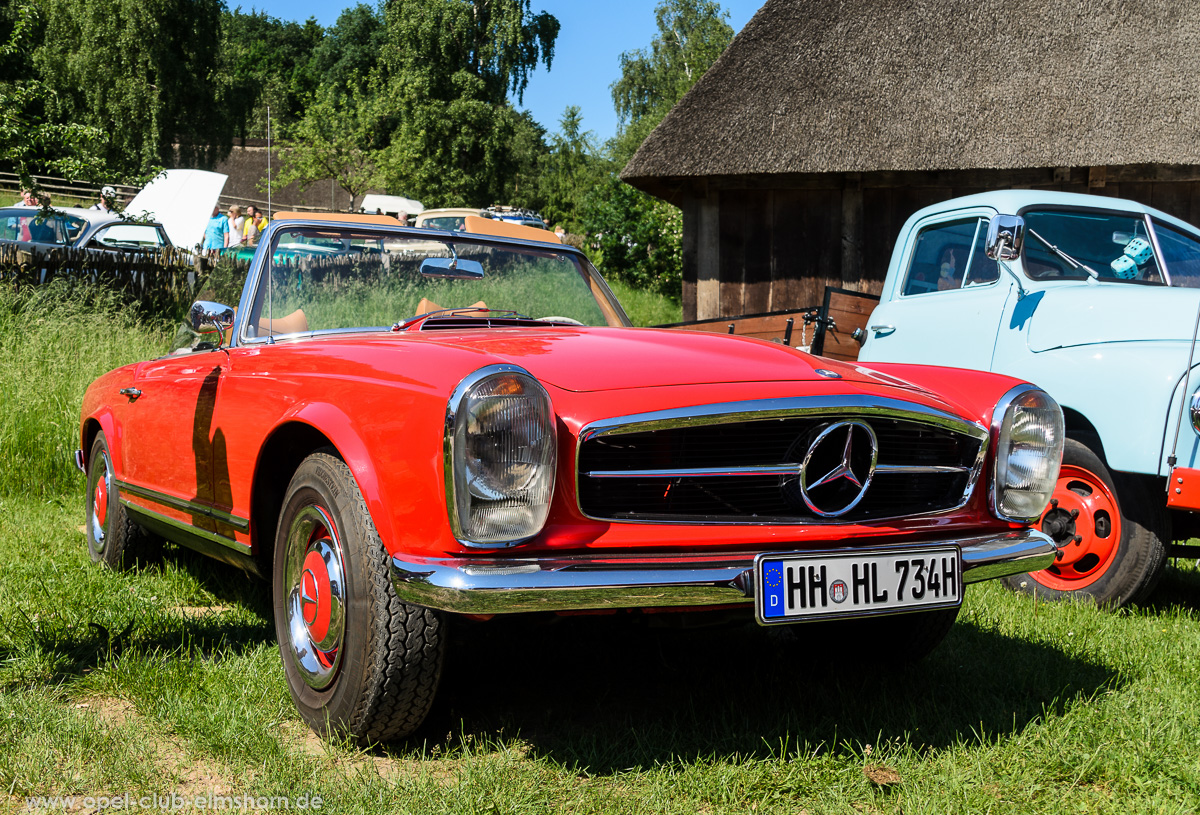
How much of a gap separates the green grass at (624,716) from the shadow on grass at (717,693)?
0.01m

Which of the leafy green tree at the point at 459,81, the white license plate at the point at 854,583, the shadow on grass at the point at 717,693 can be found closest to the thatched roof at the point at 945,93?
the shadow on grass at the point at 717,693

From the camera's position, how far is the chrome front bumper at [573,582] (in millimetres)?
2158

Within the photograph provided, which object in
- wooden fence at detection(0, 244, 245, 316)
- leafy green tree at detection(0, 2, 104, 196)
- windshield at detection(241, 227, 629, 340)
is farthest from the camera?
wooden fence at detection(0, 244, 245, 316)

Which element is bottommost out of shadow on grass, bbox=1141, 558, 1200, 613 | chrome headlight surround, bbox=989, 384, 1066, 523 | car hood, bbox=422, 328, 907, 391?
shadow on grass, bbox=1141, 558, 1200, 613

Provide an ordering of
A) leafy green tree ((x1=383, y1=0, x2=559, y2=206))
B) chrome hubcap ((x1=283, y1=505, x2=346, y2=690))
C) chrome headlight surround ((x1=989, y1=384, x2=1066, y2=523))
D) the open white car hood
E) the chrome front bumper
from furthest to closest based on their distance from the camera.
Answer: leafy green tree ((x1=383, y1=0, x2=559, y2=206)), the open white car hood, chrome headlight surround ((x1=989, y1=384, x2=1066, y2=523)), chrome hubcap ((x1=283, y1=505, x2=346, y2=690)), the chrome front bumper

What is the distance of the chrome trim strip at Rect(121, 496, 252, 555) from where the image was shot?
10.6 feet

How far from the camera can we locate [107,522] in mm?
4500

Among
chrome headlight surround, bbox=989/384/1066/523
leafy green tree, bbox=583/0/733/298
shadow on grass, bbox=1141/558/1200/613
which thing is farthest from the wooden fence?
leafy green tree, bbox=583/0/733/298

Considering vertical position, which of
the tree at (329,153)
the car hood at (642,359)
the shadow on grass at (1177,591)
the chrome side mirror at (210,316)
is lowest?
the shadow on grass at (1177,591)

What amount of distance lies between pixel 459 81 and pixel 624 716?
141 ft

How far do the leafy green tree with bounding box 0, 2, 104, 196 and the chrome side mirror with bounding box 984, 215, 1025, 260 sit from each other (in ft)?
32.4

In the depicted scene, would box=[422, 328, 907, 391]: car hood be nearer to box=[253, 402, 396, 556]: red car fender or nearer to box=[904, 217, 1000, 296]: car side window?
box=[253, 402, 396, 556]: red car fender

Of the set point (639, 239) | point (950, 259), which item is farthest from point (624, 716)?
point (639, 239)

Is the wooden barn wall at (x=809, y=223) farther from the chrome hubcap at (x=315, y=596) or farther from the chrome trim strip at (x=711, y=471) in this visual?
the chrome hubcap at (x=315, y=596)
